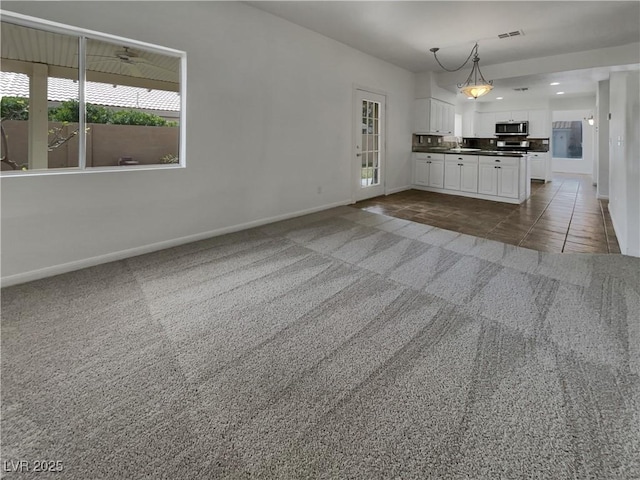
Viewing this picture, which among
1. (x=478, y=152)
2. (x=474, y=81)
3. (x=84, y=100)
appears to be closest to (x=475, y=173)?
(x=478, y=152)

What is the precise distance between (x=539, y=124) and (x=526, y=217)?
6934 millimetres

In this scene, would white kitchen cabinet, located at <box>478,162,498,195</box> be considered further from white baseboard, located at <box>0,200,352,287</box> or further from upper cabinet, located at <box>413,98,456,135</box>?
white baseboard, located at <box>0,200,352,287</box>

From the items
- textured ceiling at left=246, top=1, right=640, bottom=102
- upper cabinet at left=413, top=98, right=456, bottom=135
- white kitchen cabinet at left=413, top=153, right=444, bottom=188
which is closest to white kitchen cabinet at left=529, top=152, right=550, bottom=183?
upper cabinet at left=413, top=98, right=456, bottom=135

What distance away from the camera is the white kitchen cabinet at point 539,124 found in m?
10.8

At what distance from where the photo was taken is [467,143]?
37.9 feet

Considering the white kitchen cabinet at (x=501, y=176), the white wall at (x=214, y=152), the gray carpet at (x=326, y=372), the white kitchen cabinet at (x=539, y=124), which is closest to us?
the gray carpet at (x=326, y=372)

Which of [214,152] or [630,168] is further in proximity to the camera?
[214,152]

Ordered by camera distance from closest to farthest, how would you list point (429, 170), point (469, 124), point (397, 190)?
point (397, 190) → point (429, 170) → point (469, 124)

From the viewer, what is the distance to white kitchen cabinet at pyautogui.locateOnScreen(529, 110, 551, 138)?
1076cm

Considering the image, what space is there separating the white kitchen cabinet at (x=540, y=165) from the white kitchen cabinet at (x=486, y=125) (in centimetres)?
161

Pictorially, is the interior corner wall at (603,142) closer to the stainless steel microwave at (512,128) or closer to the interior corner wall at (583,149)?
the stainless steel microwave at (512,128)

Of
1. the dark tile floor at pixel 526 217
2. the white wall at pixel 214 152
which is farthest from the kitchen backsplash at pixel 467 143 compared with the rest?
the white wall at pixel 214 152

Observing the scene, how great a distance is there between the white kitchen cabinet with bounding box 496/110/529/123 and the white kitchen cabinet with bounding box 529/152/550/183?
1.30 m

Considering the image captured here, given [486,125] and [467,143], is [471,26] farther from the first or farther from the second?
[486,125]
